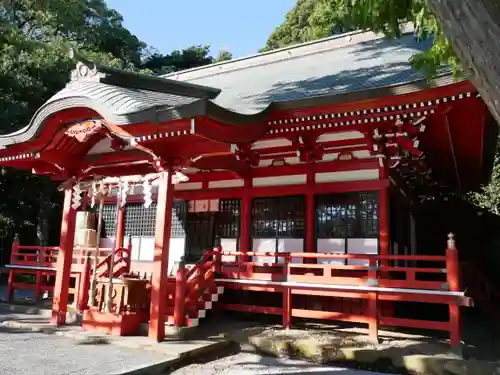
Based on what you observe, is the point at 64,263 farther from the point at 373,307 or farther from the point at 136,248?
the point at 373,307

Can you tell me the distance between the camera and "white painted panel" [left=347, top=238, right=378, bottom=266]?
25.8 feet

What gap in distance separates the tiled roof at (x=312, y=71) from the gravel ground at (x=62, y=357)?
3.77 meters

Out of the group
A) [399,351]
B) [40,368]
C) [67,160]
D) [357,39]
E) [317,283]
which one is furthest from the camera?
[357,39]

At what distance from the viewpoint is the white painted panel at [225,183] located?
367 inches

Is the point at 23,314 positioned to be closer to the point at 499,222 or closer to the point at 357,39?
the point at 357,39

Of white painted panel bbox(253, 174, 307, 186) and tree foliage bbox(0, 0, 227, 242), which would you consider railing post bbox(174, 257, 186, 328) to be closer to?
white painted panel bbox(253, 174, 307, 186)

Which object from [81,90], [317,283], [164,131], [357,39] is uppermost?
Answer: [357,39]

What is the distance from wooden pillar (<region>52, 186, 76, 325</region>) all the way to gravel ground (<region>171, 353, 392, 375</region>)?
3.41m

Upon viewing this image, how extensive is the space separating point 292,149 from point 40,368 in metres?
5.43

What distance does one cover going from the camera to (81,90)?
7246 mm

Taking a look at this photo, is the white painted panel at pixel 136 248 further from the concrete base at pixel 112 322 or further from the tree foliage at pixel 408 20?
the tree foliage at pixel 408 20

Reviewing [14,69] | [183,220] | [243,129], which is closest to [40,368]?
[243,129]

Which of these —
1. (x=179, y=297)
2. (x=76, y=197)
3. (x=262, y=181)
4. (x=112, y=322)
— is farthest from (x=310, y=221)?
(x=76, y=197)

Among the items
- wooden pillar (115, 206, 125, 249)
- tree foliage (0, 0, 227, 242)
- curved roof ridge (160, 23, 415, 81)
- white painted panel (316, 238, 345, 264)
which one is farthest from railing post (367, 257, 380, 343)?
tree foliage (0, 0, 227, 242)
